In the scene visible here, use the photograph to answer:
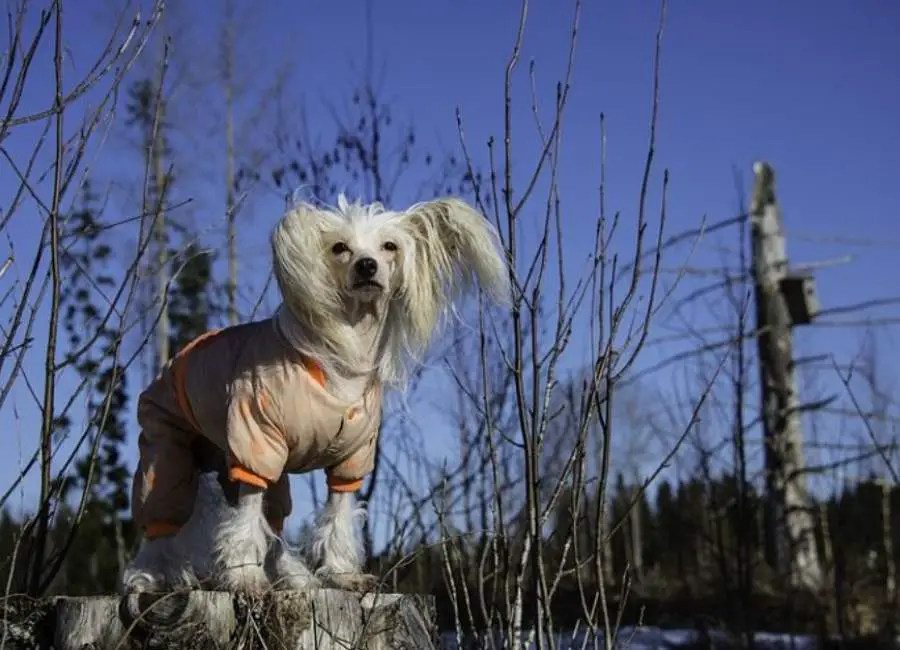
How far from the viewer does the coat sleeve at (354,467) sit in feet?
11.0

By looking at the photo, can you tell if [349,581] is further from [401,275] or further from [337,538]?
[401,275]

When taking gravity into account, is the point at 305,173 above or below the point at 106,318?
above

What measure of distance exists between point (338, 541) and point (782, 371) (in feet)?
26.7

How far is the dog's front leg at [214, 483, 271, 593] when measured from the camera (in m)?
3.12

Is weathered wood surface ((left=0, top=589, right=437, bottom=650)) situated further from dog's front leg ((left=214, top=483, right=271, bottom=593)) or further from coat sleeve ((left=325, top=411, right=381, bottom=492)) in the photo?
coat sleeve ((left=325, top=411, right=381, bottom=492))

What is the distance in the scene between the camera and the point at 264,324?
130 inches

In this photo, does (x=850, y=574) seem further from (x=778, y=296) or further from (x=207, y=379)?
(x=207, y=379)

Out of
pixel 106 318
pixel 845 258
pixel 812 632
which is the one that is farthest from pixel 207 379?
pixel 845 258

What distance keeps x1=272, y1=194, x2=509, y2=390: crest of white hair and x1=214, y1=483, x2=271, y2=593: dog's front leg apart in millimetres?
427

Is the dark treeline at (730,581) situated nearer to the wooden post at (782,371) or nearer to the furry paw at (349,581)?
the wooden post at (782,371)

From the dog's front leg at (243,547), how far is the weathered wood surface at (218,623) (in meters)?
0.07

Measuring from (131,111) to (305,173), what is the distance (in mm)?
6801

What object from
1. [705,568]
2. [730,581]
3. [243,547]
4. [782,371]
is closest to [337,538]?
[243,547]

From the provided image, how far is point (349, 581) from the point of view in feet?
10.8
